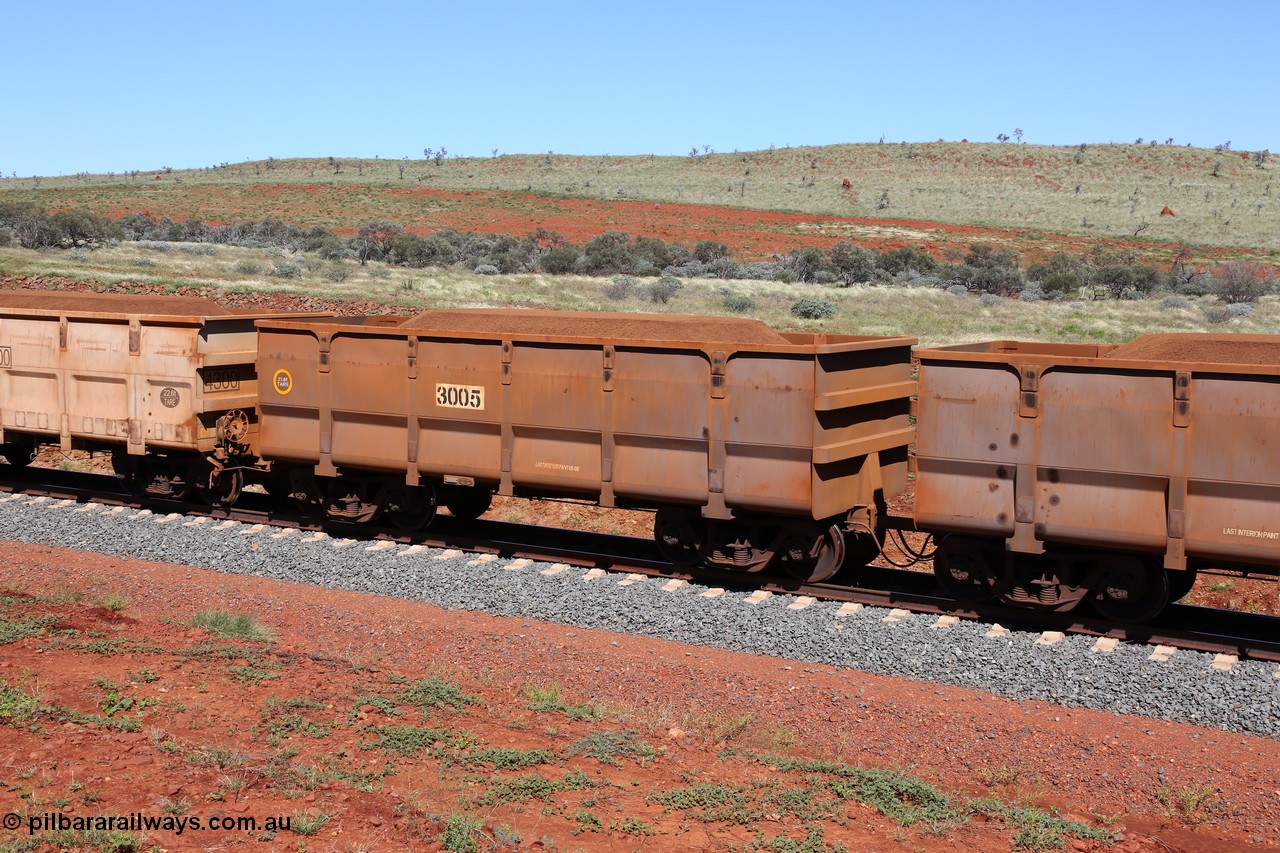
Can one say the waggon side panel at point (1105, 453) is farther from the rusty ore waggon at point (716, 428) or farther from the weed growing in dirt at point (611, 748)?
the weed growing in dirt at point (611, 748)

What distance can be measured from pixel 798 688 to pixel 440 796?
3850 millimetres

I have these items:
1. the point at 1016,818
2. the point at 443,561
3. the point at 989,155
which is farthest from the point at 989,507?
the point at 989,155

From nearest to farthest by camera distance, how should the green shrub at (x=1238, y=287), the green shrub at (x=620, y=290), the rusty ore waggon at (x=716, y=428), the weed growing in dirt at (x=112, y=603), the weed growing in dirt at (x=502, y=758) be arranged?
the weed growing in dirt at (x=502, y=758) < the rusty ore waggon at (x=716, y=428) < the weed growing in dirt at (x=112, y=603) < the green shrub at (x=620, y=290) < the green shrub at (x=1238, y=287)

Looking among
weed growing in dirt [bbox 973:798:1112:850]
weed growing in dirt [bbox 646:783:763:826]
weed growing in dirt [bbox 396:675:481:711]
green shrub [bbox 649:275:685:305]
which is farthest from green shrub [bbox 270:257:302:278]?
weed growing in dirt [bbox 973:798:1112:850]

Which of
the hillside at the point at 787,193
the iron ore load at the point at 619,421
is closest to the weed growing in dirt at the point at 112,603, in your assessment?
the iron ore load at the point at 619,421

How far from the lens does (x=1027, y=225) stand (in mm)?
87688

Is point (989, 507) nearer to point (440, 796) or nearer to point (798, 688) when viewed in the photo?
point (798, 688)

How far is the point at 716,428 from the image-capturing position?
12148 millimetres

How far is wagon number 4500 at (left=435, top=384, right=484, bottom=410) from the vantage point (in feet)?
44.4

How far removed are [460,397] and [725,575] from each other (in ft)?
12.4

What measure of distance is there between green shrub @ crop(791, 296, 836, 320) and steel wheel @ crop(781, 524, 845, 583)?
2288 centimetres

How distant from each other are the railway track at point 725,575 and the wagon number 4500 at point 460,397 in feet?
5.54

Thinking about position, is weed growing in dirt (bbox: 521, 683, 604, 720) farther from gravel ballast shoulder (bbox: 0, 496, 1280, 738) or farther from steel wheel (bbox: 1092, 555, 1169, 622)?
steel wheel (bbox: 1092, 555, 1169, 622)

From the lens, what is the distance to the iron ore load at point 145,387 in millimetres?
15351
